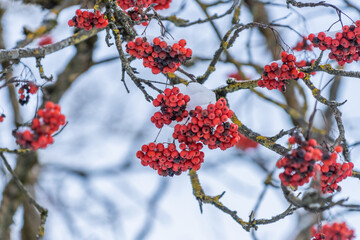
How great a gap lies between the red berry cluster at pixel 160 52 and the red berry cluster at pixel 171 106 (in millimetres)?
137

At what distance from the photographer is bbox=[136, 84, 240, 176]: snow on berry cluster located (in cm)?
206

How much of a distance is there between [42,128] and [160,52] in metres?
0.72

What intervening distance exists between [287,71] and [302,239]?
414cm

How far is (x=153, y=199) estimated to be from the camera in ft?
27.0

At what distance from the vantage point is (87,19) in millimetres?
2521

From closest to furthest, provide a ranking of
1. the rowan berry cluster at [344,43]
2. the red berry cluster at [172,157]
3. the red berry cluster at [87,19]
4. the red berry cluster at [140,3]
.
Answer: the red berry cluster at [172,157], the rowan berry cluster at [344,43], the red berry cluster at [87,19], the red berry cluster at [140,3]

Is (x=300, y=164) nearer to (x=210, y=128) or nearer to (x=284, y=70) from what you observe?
(x=210, y=128)

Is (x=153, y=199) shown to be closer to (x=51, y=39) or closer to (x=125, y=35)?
(x=51, y=39)

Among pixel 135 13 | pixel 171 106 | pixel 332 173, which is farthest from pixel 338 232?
pixel 135 13

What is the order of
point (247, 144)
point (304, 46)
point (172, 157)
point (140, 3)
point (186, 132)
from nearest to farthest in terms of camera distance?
point (186, 132) < point (172, 157) < point (140, 3) < point (304, 46) < point (247, 144)

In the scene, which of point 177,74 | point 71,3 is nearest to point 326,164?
point 177,74

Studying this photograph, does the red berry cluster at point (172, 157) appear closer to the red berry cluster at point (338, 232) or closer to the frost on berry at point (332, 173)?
the frost on berry at point (332, 173)

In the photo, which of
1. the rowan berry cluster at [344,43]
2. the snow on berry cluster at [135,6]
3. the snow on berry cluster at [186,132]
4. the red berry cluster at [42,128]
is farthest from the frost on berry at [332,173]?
the snow on berry cluster at [135,6]

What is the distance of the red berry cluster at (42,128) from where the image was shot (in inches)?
70.3
